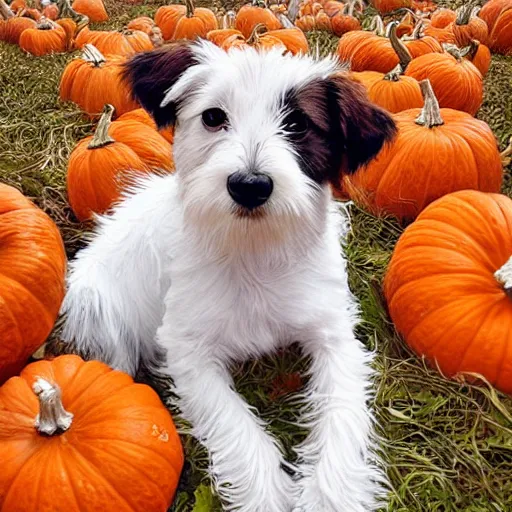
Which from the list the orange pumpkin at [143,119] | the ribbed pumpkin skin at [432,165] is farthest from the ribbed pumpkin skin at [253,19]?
the ribbed pumpkin skin at [432,165]

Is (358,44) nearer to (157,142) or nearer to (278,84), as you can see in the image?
(157,142)

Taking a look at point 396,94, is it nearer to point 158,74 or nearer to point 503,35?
point 158,74

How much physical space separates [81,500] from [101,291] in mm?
1130

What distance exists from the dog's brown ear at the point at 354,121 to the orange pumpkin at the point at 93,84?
93.9 inches

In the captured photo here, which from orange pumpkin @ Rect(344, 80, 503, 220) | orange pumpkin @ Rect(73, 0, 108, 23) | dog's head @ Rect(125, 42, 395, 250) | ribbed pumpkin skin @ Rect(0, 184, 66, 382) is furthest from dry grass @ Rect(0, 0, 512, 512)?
orange pumpkin @ Rect(73, 0, 108, 23)

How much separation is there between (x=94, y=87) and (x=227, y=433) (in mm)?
3069

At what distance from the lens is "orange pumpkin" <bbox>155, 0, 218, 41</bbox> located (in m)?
6.31

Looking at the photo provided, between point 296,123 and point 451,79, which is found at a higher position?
point 296,123

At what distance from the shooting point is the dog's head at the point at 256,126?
6.40ft

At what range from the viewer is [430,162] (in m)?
3.35

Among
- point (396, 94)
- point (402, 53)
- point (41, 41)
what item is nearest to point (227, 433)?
point (396, 94)

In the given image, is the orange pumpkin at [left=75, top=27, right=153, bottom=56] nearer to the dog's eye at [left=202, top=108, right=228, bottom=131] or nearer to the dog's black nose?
the dog's eye at [left=202, top=108, right=228, bottom=131]

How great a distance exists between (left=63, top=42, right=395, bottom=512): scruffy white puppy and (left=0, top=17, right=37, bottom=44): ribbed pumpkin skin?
15.9 feet

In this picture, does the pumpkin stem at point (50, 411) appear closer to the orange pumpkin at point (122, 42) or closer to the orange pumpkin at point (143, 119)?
the orange pumpkin at point (143, 119)
